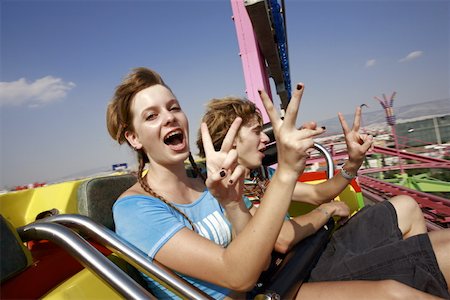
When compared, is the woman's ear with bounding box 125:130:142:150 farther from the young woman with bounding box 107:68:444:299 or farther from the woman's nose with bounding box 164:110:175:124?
the woman's nose with bounding box 164:110:175:124

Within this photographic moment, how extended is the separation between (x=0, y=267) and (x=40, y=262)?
5.4 inches

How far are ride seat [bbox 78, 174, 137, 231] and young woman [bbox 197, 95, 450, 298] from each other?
21.2 inches

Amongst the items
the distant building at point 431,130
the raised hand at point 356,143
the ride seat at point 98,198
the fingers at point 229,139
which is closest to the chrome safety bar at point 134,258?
the ride seat at point 98,198

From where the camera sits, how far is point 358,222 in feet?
4.14

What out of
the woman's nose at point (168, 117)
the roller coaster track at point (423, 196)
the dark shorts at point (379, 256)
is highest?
the woman's nose at point (168, 117)

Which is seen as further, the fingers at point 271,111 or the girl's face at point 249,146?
the girl's face at point 249,146

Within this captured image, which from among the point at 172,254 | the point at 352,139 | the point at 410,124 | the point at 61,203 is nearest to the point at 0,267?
the point at 172,254

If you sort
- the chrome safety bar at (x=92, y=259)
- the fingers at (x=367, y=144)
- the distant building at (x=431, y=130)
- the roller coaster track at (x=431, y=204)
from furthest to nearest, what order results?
1. the distant building at (x=431, y=130)
2. the roller coaster track at (x=431, y=204)
3. the fingers at (x=367, y=144)
4. the chrome safety bar at (x=92, y=259)

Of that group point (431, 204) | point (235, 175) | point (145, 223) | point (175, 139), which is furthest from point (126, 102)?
point (431, 204)

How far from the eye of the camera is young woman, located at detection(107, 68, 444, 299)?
0.63 metres

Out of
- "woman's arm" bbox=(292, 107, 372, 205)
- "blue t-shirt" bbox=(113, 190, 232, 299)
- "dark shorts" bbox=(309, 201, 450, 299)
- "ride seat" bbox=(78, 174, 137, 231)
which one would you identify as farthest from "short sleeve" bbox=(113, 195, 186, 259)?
"woman's arm" bbox=(292, 107, 372, 205)

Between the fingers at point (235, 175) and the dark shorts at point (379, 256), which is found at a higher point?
the fingers at point (235, 175)

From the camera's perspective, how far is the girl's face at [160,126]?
950 millimetres

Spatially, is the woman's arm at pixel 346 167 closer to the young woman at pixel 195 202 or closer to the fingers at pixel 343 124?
the fingers at pixel 343 124
